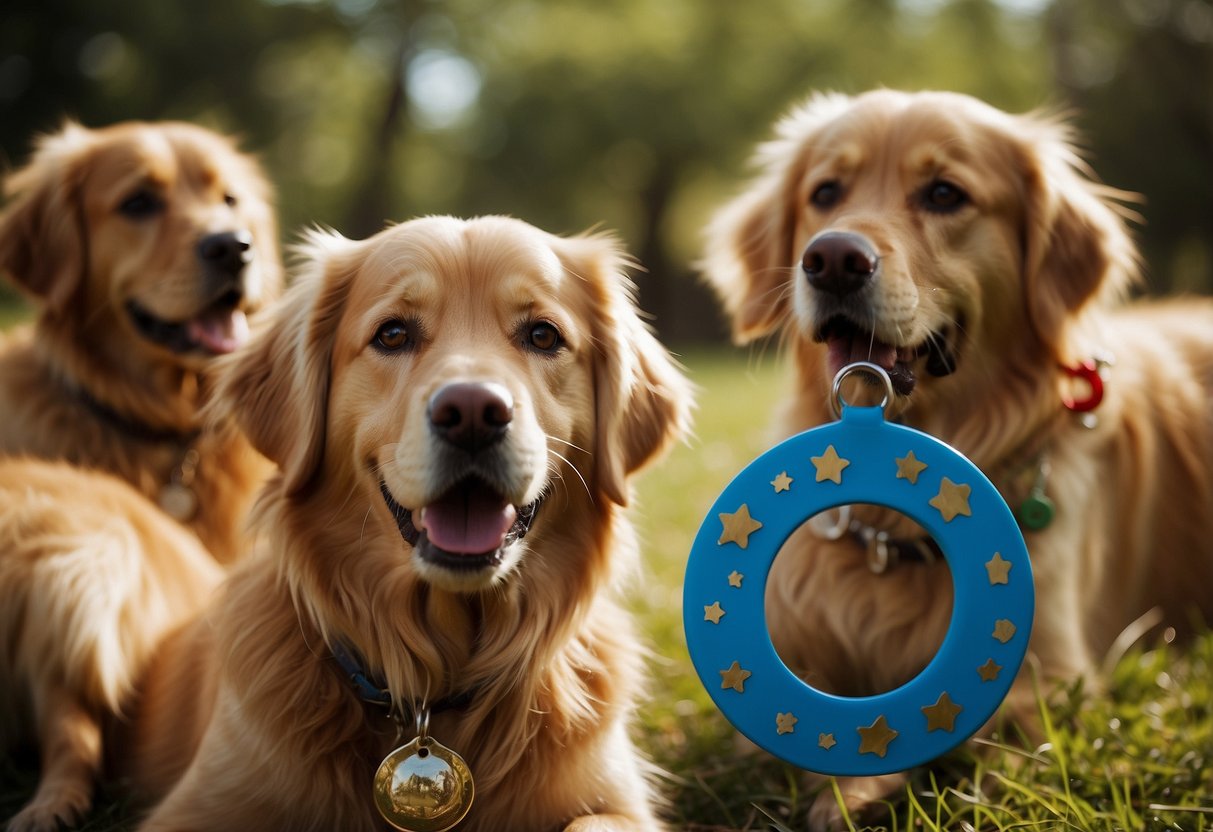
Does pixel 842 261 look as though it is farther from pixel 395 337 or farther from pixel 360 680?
pixel 360 680

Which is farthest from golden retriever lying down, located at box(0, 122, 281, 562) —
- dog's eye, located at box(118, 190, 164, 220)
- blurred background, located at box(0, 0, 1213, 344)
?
blurred background, located at box(0, 0, 1213, 344)

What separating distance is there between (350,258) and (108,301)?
1.92 meters

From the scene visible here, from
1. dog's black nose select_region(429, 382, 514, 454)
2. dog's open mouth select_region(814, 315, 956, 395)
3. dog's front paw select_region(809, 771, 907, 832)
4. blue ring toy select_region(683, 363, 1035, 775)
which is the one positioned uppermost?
dog's black nose select_region(429, 382, 514, 454)

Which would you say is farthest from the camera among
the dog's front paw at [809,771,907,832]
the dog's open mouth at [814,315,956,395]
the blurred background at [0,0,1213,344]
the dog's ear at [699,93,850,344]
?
the blurred background at [0,0,1213,344]

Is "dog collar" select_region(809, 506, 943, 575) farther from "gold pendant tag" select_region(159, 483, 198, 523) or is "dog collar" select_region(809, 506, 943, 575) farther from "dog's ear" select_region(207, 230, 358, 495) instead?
"gold pendant tag" select_region(159, 483, 198, 523)

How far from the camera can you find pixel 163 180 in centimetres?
455

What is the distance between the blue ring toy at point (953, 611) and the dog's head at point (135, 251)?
250 cm

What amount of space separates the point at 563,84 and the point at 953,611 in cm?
3012

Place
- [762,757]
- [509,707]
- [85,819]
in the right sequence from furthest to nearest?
[762,757], [85,819], [509,707]

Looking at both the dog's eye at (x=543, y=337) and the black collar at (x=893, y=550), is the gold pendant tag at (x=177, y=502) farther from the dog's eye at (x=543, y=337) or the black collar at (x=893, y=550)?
the black collar at (x=893, y=550)

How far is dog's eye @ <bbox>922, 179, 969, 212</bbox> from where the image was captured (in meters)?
3.59

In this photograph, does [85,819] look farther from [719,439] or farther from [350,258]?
[719,439]

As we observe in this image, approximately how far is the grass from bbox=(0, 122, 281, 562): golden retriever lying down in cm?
124

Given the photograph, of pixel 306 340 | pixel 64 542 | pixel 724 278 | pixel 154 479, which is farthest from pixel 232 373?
pixel 724 278
